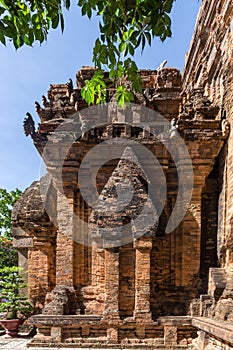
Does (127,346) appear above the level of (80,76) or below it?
below

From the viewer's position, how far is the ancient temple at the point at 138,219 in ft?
23.7

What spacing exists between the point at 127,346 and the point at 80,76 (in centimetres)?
870

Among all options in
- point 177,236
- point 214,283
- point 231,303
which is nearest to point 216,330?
point 231,303

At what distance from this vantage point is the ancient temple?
7.22 meters

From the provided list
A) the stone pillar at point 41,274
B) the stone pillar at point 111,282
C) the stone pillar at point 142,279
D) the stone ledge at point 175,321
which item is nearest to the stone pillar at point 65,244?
the stone pillar at point 41,274

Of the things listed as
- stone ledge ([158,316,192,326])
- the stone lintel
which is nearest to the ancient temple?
stone ledge ([158,316,192,326])

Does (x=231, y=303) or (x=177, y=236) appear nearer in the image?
(x=231, y=303)

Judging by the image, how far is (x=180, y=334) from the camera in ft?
23.7

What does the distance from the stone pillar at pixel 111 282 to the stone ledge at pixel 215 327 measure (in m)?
1.86

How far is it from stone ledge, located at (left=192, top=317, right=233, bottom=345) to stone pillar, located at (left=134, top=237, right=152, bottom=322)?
1.14 metres

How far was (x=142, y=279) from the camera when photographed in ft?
24.2

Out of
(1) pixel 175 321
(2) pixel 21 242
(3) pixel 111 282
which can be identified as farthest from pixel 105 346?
(2) pixel 21 242

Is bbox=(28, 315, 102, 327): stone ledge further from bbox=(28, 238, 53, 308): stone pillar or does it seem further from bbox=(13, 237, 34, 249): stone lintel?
bbox=(13, 237, 34, 249): stone lintel

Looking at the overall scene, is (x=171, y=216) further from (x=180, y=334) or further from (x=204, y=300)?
(x=180, y=334)
